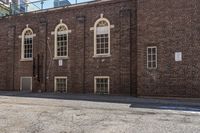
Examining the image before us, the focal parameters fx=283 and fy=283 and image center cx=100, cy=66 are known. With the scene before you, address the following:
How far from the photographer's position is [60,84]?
2211cm

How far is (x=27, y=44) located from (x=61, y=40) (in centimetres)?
359

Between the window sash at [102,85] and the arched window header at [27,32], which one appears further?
the arched window header at [27,32]

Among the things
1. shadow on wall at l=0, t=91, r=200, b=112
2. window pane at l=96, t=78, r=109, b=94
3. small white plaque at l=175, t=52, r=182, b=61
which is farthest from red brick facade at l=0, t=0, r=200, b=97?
shadow on wall at l=0, t=91, r=200, b=112

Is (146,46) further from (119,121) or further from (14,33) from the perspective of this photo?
(14,33)

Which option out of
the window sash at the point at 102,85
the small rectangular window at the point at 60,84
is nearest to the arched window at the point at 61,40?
the small rectangular window at the point at 60,84

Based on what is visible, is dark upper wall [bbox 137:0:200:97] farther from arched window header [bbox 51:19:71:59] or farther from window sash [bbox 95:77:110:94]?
arched window header [bbox 51:19:71:59]

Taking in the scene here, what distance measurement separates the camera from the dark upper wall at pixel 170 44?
16625mm

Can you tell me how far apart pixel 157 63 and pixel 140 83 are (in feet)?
5.41

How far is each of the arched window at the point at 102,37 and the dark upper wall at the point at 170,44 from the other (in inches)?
117

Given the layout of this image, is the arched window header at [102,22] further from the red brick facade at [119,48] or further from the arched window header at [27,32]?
the arched window header at [27,32]

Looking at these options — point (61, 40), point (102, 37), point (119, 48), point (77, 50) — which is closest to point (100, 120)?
point (119, 48)

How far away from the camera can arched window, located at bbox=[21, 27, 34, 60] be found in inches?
938

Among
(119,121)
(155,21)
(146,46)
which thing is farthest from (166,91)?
(119,121)

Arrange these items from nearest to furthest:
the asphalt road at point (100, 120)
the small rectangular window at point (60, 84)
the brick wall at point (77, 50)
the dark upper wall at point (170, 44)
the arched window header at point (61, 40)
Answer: the asphalt road at point (100, 120), the dark upper wall at point (170, 44), the brick wall at point (77, 50), the small rectangular window at point (60, 84), the arched window header at point (61, 40)
